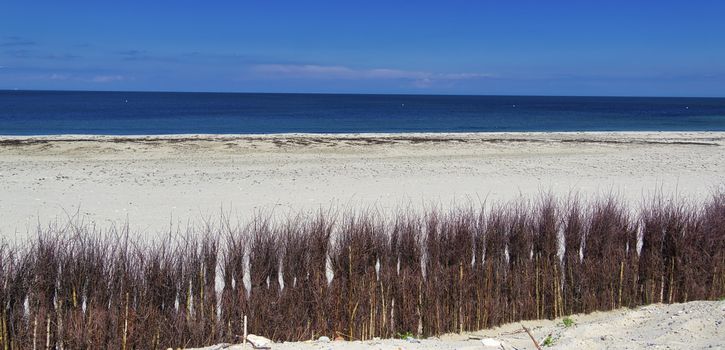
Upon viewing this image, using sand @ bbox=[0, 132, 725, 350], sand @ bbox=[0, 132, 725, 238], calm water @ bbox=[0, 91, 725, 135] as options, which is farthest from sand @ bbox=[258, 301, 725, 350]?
calm water @ bbox=[0, 91, 725, 135]

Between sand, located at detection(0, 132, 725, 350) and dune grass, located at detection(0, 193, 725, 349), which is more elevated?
dune grass, located at detection(0, 193, 725, 349)

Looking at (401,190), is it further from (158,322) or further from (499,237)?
(158,322)

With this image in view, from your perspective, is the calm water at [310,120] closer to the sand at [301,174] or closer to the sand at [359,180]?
the sand at [359,180]

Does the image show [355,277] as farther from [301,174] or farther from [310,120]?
[310,120]

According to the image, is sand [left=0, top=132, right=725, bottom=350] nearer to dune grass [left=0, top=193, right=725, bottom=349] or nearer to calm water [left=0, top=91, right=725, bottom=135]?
dune grass [left=0, top=193, right=725, bottom=349]

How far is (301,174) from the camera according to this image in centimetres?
2106

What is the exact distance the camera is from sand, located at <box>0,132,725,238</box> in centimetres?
1500

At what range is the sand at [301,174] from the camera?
15000 mm

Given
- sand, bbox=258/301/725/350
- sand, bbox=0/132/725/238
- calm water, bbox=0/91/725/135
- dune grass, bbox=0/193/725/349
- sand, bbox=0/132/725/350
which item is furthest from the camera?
calm water, bbox=0/91/725/135

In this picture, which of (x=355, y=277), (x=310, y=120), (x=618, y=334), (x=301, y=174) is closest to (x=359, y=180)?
(x=301, y=174)

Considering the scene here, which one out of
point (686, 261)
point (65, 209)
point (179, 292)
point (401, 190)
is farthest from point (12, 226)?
point (686, 261)

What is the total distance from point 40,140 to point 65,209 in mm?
19378

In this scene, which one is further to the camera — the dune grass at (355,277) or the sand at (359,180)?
the sand at (359,180)

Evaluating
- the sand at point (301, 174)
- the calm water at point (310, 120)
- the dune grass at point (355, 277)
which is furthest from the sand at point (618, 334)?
the calm water at point (310, 120)
